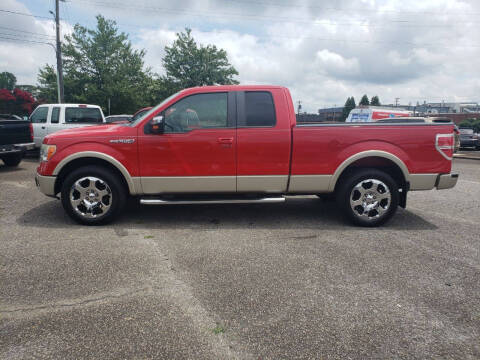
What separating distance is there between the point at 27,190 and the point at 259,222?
17.8ft

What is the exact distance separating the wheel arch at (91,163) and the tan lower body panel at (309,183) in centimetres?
228

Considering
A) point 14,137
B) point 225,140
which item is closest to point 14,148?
point 14,137

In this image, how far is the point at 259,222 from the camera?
16.4 feet

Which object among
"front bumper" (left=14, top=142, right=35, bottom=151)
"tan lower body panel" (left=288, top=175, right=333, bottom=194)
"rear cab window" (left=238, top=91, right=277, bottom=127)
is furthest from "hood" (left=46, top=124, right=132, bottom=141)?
"front bumper" (left=14, top=142, right=35, bottom=151)

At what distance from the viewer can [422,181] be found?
4695mm

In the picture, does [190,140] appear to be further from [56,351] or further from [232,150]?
[56,351]

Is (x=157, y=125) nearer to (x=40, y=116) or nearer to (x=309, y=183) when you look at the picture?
(x=309, y=183)

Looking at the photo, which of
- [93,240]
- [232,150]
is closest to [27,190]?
[93,240]

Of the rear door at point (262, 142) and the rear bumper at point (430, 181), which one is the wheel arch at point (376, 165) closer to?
the rear bumper at point (430, 181)

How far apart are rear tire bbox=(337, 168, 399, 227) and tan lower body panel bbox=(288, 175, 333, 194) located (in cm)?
25

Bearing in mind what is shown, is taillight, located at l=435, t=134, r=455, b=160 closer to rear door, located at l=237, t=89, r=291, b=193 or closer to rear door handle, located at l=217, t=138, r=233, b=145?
rear door, located at l=237, t=89, r=291, b=193

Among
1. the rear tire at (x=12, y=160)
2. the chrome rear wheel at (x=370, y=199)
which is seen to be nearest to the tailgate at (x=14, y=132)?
the rear tire at (x=12, y=160)

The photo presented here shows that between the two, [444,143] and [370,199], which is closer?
[444,143]

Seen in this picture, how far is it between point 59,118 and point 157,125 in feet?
29.6
